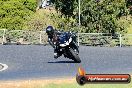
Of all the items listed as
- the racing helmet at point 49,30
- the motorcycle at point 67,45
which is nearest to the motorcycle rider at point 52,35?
the racing helmet at point 49,30

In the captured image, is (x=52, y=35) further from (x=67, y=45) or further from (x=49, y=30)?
(x=67, y=45)

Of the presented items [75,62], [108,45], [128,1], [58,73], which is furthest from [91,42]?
[58,73]

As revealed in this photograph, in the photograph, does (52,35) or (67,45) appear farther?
(67,45)

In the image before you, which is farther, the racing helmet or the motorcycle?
the motorcycle

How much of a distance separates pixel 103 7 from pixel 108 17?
1346mm

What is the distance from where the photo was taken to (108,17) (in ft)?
141

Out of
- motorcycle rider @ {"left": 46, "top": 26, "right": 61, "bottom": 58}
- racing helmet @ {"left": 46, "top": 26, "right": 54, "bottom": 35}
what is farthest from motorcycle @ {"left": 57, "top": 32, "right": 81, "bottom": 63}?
racing helmet @ {"left": 46, "top": 26, "right": 54, "bottom": 35}

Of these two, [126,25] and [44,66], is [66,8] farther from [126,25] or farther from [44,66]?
[44,66]

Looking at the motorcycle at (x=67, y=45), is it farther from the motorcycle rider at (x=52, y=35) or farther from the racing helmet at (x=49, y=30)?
the racing helmet at (x=49, y=30)

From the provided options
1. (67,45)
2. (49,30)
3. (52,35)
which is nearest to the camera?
(49,30)

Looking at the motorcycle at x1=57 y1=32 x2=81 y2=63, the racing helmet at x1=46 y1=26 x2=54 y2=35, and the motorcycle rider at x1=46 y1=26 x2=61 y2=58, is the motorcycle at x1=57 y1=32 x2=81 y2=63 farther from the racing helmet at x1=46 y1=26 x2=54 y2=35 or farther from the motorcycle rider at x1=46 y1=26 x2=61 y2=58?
the racing helmet at x1=46 y1=26 x2=54 y2=35

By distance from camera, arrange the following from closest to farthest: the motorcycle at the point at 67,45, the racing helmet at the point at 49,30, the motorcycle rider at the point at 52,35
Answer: the racing helmet at the point at 49,30, the motorcycle rider at the point at 52,35, the motorcycle at the point at 67,45

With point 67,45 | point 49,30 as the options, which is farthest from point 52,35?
point 67,45

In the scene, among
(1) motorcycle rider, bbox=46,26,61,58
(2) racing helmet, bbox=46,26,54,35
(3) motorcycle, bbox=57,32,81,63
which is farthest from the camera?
(3) motorcycle, bbox=57,32,81,63
